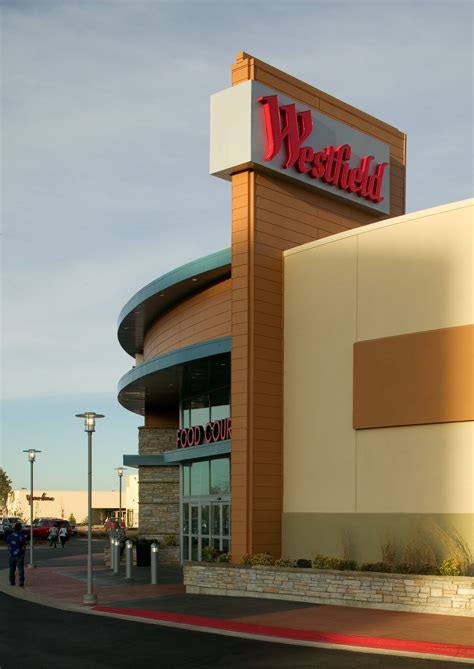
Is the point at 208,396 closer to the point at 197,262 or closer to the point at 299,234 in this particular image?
the point at 197,262

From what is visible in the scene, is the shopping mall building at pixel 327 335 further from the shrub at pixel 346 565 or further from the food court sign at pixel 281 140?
the shrub at pixel 346 565

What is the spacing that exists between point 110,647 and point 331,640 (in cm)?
409

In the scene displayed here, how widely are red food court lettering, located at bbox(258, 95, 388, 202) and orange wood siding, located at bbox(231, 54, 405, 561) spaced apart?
2.35 feet

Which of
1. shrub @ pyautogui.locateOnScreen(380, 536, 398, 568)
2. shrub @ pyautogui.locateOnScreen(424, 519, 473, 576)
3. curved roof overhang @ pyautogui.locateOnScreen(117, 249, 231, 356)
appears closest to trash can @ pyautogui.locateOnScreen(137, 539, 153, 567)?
curved roof overhang @ pyautogui.locateOnScreen(117, 249, 231, 356)

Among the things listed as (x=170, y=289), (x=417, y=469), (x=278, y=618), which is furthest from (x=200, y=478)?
(x=278, y=618)

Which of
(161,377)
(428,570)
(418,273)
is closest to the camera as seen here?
(428,570)

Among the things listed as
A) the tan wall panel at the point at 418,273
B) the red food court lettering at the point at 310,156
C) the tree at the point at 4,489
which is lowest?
→ the tree at the point at 4,489

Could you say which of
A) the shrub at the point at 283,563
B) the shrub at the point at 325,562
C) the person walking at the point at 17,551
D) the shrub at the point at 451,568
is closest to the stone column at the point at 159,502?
the person walking at the point at 17,551

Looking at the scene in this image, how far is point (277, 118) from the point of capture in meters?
28.3

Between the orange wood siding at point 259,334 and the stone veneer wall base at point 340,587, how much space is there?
1.19 metres

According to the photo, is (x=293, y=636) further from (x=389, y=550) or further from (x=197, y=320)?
(x=197, y=320)

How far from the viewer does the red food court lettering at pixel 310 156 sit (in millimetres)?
28141

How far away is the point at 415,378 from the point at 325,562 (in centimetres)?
532

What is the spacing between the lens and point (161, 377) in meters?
35.6
